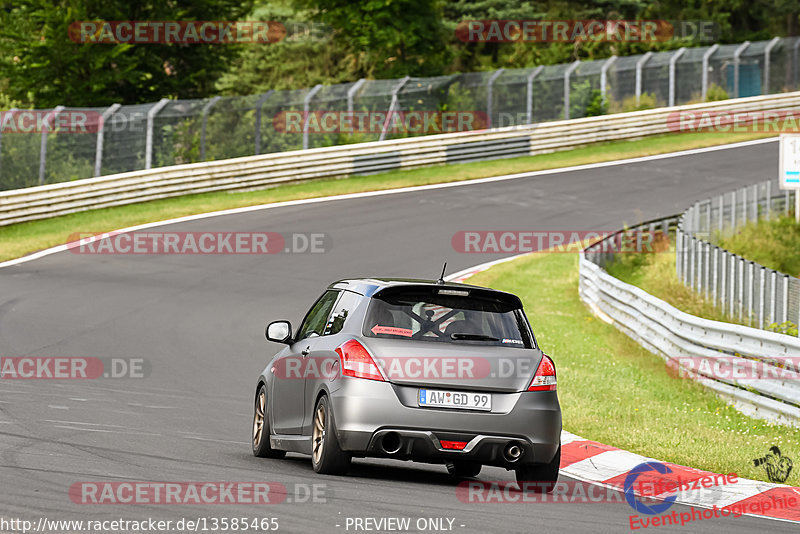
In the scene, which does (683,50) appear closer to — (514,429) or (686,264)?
(686,264)

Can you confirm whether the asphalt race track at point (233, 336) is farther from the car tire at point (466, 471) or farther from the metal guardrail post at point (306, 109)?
the metal guardrail post at point (306, 109)

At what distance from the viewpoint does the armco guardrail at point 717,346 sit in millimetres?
11961

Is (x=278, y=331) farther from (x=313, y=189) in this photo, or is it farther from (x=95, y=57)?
(x=95, y=57)

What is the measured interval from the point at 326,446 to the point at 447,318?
1.24 meters

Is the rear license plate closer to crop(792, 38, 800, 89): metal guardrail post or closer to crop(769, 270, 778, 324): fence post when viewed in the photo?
crop(769, 270, 778, 324): fence post

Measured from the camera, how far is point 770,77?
4634 cm

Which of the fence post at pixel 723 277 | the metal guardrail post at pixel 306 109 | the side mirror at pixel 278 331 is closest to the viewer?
the side mirror at pixel 278 331

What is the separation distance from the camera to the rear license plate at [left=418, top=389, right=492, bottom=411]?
28.1ft

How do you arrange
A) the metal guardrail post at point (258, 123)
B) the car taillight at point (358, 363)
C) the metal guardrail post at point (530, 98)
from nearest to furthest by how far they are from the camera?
the car taillight at point (358, 363)
the metal guardrail post at point (258, 123)
the metal guardrail post at point (530, 98)

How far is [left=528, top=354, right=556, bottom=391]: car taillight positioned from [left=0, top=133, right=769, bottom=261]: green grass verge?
1780 centimetres

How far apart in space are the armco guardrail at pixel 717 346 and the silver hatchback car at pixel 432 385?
154 inches

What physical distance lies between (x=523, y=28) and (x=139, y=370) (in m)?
44.0

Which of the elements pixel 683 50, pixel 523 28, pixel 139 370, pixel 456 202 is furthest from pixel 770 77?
pixel 139 370

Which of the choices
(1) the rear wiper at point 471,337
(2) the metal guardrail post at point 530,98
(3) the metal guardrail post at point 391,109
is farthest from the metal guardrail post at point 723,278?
(2) the metal guardrail post at point 530,98
